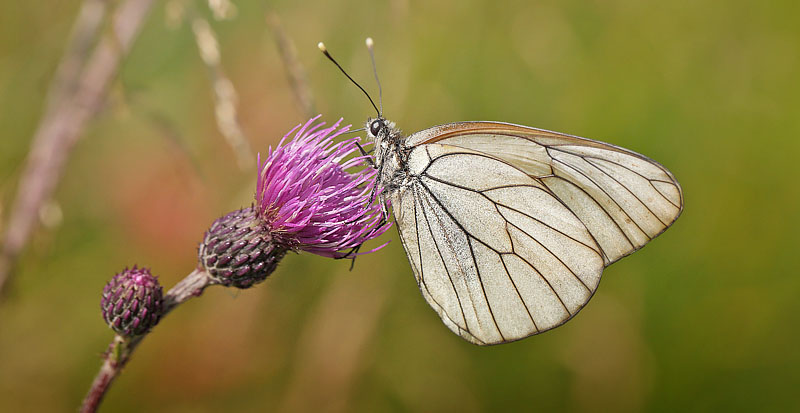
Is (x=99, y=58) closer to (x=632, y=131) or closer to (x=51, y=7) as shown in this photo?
(x=51, y=7)

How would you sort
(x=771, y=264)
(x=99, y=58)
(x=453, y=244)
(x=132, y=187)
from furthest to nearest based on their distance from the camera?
(x=771, y=264) → (x=132, y=187) → (x=453, y=244) → (x=99, y=58)

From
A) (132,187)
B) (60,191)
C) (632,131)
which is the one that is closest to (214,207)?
(132,187)

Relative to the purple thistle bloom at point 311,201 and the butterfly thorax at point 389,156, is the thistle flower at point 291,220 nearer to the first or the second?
the purple thistle bloom at point 311,201

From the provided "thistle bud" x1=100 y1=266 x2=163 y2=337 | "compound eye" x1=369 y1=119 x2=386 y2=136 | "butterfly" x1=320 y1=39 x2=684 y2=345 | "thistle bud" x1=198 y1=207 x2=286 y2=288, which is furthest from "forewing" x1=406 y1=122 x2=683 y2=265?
"thistle bud" x1=100 y1=266 x2=163 y2=337

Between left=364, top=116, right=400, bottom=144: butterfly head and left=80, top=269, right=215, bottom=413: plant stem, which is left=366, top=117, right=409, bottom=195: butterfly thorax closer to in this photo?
left=364, top=116, right=400, bottom=144: butterfly head

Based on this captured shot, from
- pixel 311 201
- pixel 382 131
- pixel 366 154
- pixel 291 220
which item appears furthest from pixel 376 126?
pixel 291 220

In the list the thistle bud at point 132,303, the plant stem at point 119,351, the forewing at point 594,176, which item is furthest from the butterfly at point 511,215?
the thistle bud at point 132,303

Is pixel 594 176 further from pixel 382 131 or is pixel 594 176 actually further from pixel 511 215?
pixel 382 131
